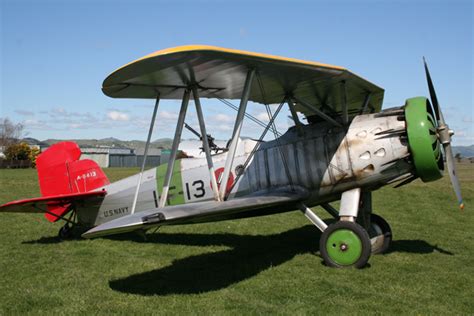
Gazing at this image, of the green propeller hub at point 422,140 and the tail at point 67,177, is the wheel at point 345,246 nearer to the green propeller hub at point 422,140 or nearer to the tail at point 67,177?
the green propeller hub at point 422,140

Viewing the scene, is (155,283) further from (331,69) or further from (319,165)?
(331,69)

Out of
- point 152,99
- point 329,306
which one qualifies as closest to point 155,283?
point 329,306

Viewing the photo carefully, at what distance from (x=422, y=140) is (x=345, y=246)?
174 cm

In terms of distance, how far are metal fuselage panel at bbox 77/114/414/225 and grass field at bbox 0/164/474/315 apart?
1.04m

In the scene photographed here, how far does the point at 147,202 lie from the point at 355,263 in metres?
3.93

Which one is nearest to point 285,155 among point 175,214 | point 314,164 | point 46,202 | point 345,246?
point 314,164

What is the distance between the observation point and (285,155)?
23.2 feet

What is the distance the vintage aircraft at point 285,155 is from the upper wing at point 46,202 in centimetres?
3

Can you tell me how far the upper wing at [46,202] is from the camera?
23.2ft

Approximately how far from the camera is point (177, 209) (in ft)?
16.7

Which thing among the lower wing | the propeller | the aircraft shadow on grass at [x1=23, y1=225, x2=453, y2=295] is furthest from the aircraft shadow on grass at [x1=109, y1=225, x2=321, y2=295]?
the propeller

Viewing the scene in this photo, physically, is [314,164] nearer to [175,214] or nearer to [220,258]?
[220,258]

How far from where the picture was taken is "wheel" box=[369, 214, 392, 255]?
7.28 meters

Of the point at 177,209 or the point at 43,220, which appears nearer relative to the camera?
the point at 177,209
